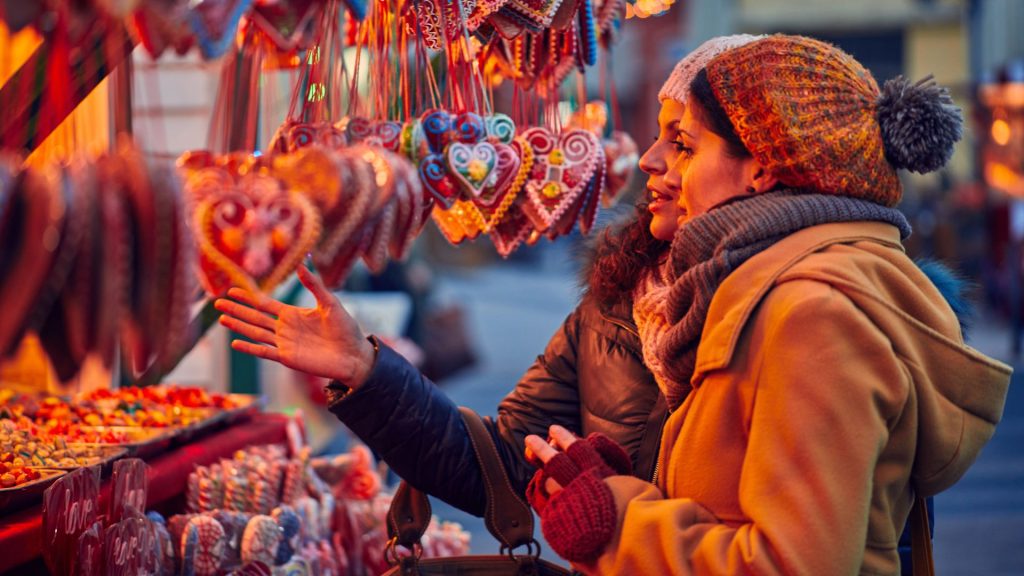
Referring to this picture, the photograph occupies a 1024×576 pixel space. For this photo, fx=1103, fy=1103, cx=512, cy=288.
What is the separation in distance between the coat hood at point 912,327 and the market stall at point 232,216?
51 centimetres

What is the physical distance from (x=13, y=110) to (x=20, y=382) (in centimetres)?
226

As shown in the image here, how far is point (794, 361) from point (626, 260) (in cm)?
62

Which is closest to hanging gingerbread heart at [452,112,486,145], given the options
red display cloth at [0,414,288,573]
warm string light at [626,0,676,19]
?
warm string light at [626,0,676,19]

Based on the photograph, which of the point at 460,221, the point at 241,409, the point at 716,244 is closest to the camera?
the point at 716,244

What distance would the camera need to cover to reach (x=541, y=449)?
1.65 m

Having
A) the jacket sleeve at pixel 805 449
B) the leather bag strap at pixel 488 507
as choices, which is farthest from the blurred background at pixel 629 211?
the jacket sleeve at pixel 805 449

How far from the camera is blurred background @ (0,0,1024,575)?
3.85 metres

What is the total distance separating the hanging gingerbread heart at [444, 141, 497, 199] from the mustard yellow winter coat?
0.64 m

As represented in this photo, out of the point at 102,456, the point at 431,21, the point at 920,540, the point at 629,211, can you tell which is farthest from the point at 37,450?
the point at 920,540

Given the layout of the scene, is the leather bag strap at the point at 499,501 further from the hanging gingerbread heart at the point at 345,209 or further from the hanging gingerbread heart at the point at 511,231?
the hanging gingerbread heart at the point at 345,209

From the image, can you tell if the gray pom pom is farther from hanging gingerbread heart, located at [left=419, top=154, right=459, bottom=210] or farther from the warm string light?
hanging gingerbread heart, located at [left=419, top=154, right=459, bottom=210]

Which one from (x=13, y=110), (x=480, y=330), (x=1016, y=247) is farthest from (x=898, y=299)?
(x=480, y=330)

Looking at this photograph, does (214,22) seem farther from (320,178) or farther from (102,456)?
(102,456)

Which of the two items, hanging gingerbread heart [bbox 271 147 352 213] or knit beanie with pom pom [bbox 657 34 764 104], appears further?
knit beanie with pom pom [bbox 657 34 764 104]
